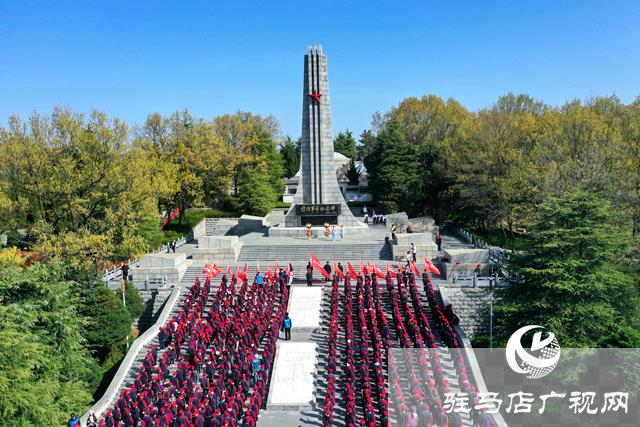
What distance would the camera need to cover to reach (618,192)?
19500mm

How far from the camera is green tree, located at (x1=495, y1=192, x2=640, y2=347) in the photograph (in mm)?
14211

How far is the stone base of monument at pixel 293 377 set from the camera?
14789 mm

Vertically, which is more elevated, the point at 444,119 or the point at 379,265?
the point at 444,119

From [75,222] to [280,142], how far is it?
4787cm

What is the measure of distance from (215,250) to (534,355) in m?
16.5

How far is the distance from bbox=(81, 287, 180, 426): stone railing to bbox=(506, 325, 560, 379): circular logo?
11.0m

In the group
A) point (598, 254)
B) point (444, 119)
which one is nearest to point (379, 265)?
point (598, 254)

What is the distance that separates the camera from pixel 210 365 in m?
15.6

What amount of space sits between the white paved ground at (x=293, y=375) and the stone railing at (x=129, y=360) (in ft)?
14.9

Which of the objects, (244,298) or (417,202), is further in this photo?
(417,202)

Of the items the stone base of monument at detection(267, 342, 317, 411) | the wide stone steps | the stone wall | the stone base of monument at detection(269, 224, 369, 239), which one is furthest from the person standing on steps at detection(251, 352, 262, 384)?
the stone base of monument at detection(269, 224, 369, 239)

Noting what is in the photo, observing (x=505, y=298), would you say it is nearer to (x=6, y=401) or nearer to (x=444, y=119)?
(x=6, y=401)

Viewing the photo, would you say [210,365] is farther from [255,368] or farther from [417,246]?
[417,246]

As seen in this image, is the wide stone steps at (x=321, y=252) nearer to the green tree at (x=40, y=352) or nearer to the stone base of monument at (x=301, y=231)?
the stone base of monument at (x=301, y=231)
